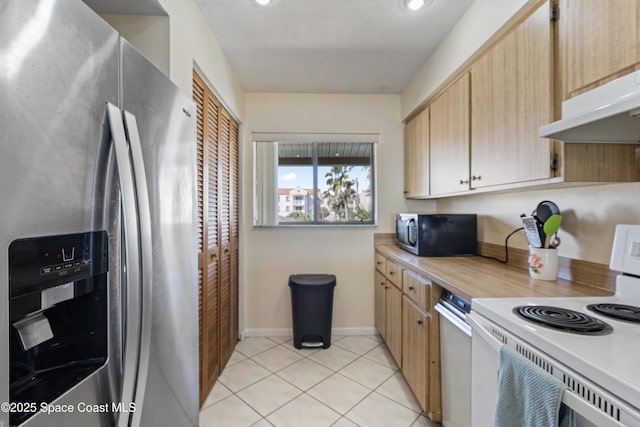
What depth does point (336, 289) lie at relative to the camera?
2.97 metres

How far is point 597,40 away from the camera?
3.34 ft

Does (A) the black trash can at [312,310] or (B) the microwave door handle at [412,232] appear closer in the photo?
(B) the microwave door handle at [412,232]

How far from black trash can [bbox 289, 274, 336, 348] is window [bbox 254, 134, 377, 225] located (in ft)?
2.22

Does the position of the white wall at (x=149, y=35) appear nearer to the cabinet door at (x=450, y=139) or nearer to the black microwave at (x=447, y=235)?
the cabinet door at (x=450, y=139)

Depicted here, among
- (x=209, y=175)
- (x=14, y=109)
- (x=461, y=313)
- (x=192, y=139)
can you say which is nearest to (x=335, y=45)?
(x=209, y=175)

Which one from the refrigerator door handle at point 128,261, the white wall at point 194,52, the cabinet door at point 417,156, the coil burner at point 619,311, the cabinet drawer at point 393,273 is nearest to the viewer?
the refrigerator door handle at point 128,261

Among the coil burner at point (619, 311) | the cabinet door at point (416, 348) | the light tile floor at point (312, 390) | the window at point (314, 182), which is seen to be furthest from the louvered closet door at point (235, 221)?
the coil burner at point (619, 311)

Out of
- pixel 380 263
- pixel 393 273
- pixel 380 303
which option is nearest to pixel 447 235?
pixel 393 273

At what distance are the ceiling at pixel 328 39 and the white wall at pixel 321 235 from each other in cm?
23

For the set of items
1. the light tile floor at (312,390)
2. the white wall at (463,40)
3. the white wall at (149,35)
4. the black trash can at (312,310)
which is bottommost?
the light tile floor at (312,390)

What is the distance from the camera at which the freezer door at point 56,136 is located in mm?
435

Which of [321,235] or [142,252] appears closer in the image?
[142,252]

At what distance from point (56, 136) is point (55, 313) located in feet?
1.09

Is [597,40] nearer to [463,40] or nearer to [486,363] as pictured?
[463,40]
